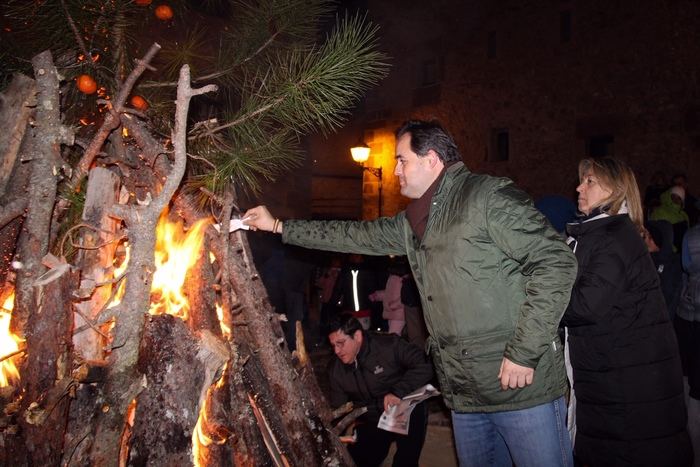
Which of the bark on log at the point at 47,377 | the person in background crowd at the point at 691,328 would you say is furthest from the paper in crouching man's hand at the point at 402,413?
the bark on log at the point at 47,377

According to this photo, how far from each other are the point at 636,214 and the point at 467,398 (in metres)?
1.49

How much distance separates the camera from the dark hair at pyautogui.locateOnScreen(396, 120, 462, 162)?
2.54 metres

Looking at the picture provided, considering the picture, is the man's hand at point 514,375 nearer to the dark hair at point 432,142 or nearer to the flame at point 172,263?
the dark hair at point 432,142

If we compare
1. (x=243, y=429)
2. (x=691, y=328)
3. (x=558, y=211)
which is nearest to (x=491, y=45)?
(x=558, y=211)

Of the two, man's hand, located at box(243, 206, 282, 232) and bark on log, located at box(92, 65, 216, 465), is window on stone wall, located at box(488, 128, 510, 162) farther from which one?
bark on log, located at box(92, 65, 216, 465)

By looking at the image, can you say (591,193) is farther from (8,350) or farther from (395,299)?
(395,299)

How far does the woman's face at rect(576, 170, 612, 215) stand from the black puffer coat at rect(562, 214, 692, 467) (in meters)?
0.22

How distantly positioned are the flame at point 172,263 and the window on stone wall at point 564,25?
490 inches

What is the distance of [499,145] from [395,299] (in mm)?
8583

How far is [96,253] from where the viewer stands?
240 cm

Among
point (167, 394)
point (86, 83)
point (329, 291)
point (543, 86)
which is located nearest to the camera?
point (167, 394)

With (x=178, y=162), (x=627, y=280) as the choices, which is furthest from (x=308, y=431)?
(x=627, y=280)

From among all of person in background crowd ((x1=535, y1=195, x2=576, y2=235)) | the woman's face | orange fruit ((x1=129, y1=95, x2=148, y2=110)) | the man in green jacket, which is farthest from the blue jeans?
orange fruit ((x1=129, y1=95, x2=148, y2=110))

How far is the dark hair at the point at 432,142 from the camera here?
2.54 metres
